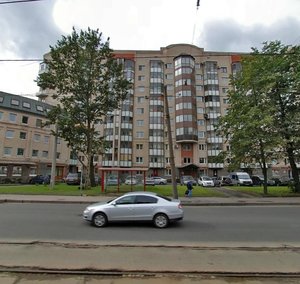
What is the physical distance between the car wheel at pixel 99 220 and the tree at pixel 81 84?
19.6m

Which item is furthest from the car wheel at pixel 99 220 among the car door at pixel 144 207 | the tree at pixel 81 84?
the tree at pixel 81 84

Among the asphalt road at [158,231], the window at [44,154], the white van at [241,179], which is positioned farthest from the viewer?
the window at [44,154]

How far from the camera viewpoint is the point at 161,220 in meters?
11.4

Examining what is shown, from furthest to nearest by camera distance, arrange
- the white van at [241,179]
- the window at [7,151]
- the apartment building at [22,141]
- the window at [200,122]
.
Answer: the window at [200,122] < the window at [7,151] < the apartment building at [22,141] < the white van at [241,179]

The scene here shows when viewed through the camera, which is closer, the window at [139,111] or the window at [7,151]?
the window at [7,151]

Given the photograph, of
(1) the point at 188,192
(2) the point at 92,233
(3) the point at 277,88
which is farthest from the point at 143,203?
(3) the point at 277,88

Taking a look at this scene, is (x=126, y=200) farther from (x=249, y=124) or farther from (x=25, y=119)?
(x=25, y=119)

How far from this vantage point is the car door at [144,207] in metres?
11.5

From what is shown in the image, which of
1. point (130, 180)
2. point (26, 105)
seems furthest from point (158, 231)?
point (26, 105)

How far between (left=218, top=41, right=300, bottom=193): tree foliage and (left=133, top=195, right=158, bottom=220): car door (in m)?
15.6

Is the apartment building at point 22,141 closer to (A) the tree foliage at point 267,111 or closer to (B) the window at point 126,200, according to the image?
(A) the tree foliage at point 267,111

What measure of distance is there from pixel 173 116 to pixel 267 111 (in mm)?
40448

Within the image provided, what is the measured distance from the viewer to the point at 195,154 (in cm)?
6338

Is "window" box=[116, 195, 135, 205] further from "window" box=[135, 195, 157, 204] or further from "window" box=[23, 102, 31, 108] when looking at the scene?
"window" box=[23, 102, 31, 108]
